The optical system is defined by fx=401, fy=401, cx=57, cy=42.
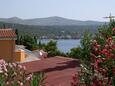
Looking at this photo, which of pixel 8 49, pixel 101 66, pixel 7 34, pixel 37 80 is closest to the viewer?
pixel 101 66

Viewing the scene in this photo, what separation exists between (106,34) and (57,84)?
13.4ft

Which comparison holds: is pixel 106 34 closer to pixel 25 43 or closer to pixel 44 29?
pixel 25 43

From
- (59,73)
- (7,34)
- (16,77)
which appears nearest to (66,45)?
(7,34)

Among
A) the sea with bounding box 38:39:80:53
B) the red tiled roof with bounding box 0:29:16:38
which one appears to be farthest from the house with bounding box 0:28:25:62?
the sea with bounding box 38:39:80:53

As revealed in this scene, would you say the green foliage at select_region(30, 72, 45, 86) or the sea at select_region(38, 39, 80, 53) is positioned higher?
the green foliage at select_region(30, 72, 45, 86)

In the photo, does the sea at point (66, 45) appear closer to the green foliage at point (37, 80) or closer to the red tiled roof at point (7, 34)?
the red tiled roof at point (7, 34)

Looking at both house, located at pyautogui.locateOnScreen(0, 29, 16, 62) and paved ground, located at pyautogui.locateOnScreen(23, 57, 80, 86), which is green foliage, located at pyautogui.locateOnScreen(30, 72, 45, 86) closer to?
paved ground, located at pyautogui.locateOnScreen(23, 57, 80, 86)

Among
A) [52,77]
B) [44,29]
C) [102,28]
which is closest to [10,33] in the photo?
[52,77]

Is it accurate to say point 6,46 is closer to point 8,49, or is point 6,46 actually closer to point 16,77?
point 8,49

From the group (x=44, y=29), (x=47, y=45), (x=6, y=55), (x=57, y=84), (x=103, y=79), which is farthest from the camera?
(x=44, y=29)

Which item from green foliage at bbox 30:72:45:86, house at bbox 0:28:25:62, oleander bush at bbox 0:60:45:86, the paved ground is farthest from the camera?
house at bbox 0:28:25:62

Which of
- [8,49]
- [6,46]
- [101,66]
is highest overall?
[101,66]

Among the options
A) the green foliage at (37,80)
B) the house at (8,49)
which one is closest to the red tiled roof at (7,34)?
the house at (8,49)

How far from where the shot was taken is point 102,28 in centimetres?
671
